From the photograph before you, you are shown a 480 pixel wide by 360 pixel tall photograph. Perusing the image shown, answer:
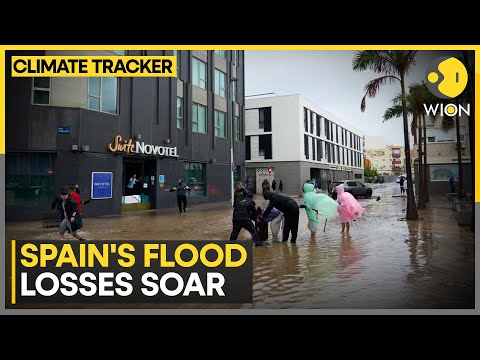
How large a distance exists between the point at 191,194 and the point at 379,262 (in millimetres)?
17980

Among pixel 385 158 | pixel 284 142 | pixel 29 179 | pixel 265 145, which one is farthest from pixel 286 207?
pixel 385 158

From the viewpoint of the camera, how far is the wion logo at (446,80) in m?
5.78

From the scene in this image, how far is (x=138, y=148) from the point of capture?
1861 centimetres

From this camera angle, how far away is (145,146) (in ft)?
62.3

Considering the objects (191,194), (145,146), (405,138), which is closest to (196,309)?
(405,138)

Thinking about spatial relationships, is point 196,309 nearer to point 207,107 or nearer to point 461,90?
point 461,90

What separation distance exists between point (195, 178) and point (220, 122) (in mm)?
5083

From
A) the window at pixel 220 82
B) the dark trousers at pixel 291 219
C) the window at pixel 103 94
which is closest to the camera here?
the dark trousers at pixel 291 219

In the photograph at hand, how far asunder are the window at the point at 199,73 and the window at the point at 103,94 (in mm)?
7749

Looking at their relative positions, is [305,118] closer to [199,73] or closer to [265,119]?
[265,119]

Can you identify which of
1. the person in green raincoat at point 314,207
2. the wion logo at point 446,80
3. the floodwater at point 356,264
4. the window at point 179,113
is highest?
the window at point 179,113

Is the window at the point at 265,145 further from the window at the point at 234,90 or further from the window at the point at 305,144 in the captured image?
the window at the point at 234,90
